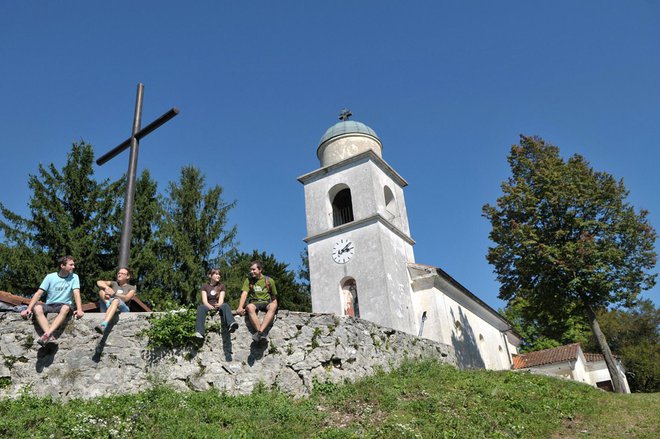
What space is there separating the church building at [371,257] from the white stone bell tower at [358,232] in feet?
0.14

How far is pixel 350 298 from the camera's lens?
71.6 ft

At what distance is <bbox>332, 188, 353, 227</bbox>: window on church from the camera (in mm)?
24484

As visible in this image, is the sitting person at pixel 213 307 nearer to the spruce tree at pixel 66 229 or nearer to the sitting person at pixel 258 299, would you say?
the sitting person at pixel 258 299

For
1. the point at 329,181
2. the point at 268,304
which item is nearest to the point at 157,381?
the point at 268,304

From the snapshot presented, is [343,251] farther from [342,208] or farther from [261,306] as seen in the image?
[261,306]

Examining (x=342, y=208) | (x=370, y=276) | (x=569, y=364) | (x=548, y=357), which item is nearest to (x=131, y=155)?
(x=370, y=276)

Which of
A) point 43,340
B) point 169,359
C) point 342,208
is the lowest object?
point 169,359

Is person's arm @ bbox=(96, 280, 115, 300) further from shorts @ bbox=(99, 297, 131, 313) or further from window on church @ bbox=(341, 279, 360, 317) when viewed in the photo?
window on church @ bbox=(341, 279, 360, 317)

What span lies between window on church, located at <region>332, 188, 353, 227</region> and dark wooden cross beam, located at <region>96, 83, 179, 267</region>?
12561mm

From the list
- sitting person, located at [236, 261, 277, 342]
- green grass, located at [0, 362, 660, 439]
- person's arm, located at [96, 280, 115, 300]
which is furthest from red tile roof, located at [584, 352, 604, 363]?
person's arm, located at [96, 280, 115, 300]

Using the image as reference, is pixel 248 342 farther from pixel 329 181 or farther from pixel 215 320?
pixel 329 181

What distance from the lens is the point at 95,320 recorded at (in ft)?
31.2

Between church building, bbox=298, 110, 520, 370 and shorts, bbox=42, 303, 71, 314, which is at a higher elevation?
church building, bbox=298, 110, 520, 370

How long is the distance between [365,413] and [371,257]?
12.7 meters
